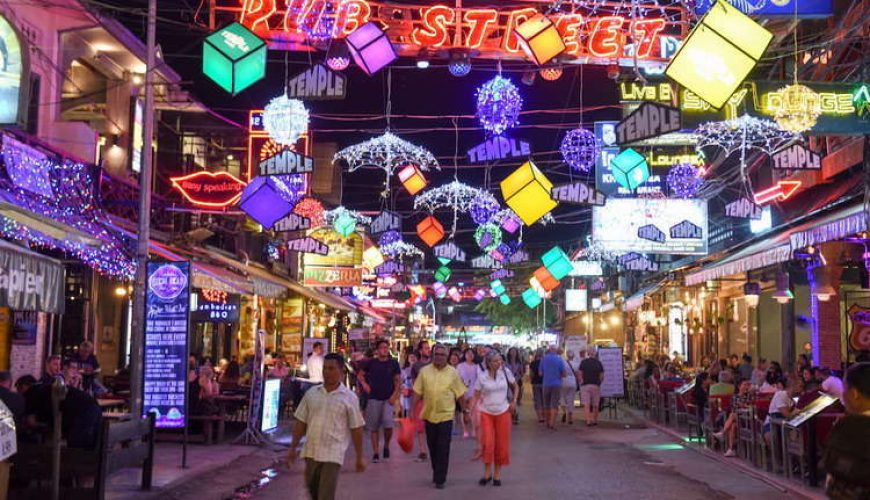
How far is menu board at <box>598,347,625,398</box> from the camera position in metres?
27.8

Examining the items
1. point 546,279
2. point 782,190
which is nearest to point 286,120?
point 782,190

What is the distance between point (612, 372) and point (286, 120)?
14.1 m

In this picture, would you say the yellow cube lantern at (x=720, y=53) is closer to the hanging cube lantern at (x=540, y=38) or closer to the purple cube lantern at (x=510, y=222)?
the hanging cube lantern at (x=540, y=38)

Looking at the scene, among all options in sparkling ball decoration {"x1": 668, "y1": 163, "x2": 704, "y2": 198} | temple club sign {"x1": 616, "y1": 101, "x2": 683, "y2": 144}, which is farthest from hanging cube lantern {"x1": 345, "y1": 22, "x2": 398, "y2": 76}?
sparkling ball decoration {"x1": 668, "y1": 163, "x2": 704, "y2": 198}

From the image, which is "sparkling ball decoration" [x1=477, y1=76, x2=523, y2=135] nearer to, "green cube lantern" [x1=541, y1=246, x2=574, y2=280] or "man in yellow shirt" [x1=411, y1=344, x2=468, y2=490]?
"man in yellow shirt" [x1=411, y1=344, x2=468, y2=490]

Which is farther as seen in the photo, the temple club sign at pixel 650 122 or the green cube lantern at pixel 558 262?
the green cube lantern at pixel 558 262

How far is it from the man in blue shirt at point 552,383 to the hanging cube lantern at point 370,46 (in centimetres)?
1249

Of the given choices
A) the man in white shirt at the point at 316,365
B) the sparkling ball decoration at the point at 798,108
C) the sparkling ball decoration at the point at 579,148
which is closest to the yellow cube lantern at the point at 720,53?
the sparkling ball decoration at the point at 798,108

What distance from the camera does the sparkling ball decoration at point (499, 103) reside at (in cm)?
1559

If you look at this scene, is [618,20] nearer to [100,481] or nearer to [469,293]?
[100,481]

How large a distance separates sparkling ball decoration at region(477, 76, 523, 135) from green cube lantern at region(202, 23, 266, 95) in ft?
13.8

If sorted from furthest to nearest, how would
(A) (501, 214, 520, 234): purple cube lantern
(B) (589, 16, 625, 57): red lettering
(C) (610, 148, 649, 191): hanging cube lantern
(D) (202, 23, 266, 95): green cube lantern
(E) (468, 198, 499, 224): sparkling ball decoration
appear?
(A) (501, 214, 520, 234): purple cube lantern
(E) (468, 198, 499, 224): sparkling ball decoration
(C) (610, 148, 649, 191): hanging cube lantern
(B) (589, 16, 625, 57): red lettering
(D) (202, 23, 266, 95): green cube lantern

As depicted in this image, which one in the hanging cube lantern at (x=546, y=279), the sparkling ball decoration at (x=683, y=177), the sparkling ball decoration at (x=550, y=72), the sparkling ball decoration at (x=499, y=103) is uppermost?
the sparkling ball decoration at (x=550, y=72)

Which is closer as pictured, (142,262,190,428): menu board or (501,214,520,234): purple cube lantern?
(142,262,190,428): menu board
